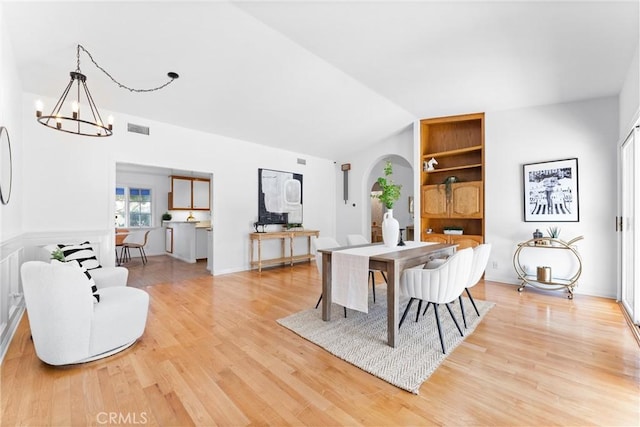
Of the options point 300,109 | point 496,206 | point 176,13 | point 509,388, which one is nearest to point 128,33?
point 176,13

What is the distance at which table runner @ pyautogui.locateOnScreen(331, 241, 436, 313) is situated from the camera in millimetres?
2510

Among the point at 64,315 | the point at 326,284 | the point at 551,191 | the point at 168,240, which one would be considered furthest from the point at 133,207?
the point at 551,191

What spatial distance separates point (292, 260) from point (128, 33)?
175 inches

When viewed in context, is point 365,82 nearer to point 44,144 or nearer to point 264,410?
point 264,410

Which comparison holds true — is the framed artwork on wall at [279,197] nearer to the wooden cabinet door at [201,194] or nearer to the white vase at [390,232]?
the wooden cabinet door at [201,194]

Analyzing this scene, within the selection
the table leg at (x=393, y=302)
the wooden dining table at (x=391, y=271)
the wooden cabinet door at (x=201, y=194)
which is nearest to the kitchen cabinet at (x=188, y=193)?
the wooden cabinet door at (x=201, y=194)

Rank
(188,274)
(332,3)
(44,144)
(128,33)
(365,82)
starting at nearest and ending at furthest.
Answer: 1. (332,3)
2. (128,33)
3. (44,144)
4. (365,82)
5. (188,274)

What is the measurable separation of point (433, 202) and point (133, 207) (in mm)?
7449

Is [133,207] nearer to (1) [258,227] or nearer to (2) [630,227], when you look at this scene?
(1) [258,227]

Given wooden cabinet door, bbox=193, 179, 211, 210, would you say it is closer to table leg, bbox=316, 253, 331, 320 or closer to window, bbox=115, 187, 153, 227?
window, bbox=115, 187, 153, 227

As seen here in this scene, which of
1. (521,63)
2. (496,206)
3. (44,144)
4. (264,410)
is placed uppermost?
(521,63)

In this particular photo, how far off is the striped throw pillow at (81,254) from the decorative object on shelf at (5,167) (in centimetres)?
70

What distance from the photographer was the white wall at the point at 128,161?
3.43m

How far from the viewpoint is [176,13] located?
2496mm
